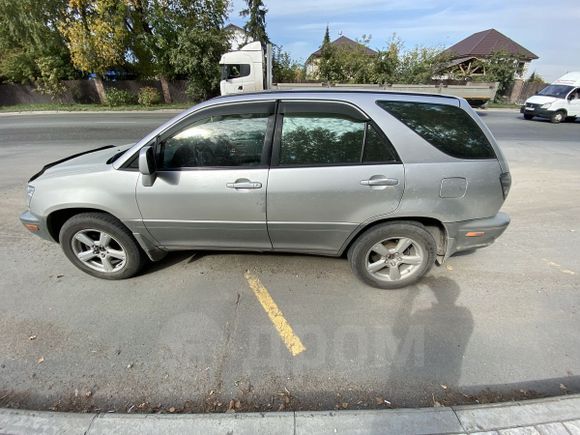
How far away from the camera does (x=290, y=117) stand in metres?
2.61

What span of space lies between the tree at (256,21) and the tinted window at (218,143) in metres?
33.8

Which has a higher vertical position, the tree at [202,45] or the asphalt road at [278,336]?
the tree at [202,45]

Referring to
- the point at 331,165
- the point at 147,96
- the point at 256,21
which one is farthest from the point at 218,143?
the point at 256,21

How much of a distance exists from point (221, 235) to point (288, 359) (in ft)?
3.98

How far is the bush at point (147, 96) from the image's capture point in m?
21.2

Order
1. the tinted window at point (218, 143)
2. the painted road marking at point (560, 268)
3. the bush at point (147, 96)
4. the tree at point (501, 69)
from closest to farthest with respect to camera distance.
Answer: the tinted window at point (218, 143), the painted road marking at point (560, 268), the bush at point (147, 96), the tree at point (501, 69)

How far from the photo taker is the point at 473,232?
2.76 meters

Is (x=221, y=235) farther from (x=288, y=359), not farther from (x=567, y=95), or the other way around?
(x=567, y=95)

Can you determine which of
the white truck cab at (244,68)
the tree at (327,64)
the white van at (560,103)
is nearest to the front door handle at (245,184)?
the white truck cab at (244,68)

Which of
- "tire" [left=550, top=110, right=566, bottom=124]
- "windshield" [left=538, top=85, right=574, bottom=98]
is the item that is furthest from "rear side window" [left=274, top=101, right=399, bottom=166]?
"windshield" [left=538, top=85, right=574, bottom=98]

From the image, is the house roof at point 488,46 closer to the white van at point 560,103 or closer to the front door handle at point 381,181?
the white van at point 560,103

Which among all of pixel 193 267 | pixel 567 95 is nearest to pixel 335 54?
pixel 567 95

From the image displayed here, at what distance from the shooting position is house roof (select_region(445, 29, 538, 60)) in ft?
99.6

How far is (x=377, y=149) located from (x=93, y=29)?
21.7 metres
